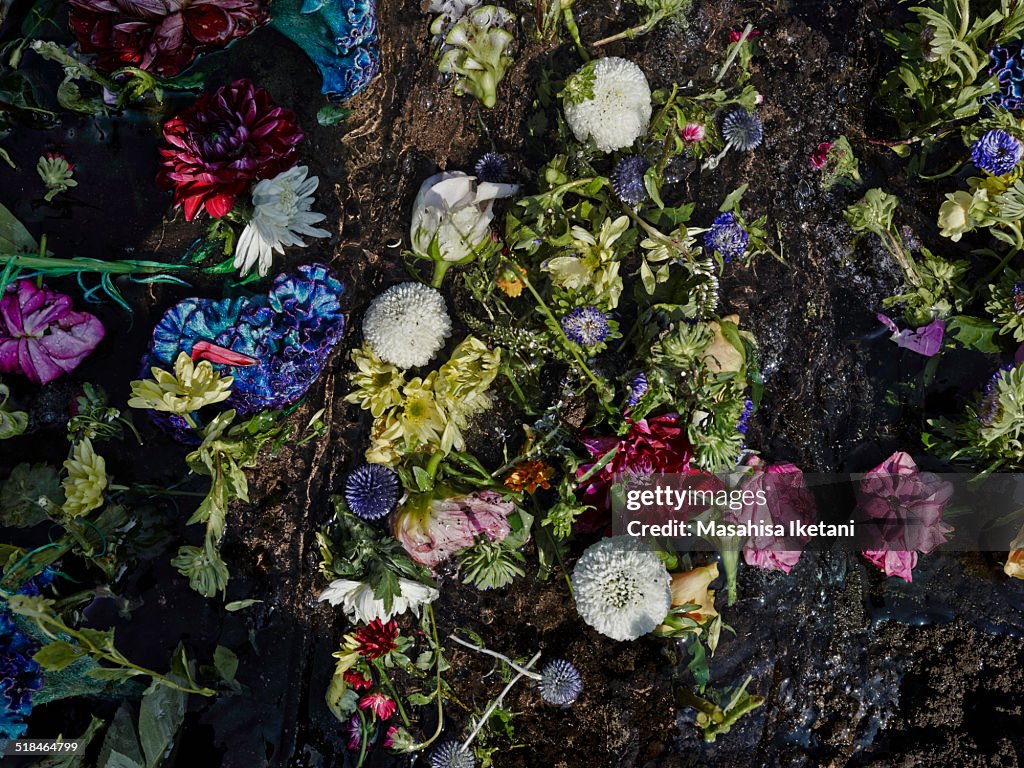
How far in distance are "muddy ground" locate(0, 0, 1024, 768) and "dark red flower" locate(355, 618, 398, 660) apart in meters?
0.12

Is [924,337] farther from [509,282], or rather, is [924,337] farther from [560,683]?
[560,683]

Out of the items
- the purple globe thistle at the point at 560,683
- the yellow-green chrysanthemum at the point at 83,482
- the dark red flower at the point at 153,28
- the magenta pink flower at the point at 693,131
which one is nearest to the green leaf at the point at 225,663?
the yellow-green chrysanthemum at the point at 83,482

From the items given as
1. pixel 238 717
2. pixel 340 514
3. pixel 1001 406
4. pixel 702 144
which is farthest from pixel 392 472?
pixel 1001 406

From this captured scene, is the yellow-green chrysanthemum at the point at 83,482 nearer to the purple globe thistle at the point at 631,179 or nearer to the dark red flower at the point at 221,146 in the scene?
the dark red flower at the point at 221,146

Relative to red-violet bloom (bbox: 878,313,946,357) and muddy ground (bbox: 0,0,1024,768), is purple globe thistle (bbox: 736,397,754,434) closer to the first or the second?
muddy ground (bbox: 0,0,1024,768)

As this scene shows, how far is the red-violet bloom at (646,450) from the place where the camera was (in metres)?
1.28

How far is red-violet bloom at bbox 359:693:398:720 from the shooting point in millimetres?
1335

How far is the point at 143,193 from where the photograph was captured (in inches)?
55.5

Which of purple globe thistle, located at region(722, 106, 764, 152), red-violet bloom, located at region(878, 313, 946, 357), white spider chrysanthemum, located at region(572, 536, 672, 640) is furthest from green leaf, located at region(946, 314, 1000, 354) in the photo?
white spider chrysanthemum, located at region(572, 536, 672, 640)

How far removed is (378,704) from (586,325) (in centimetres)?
75

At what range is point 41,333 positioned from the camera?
51.8 inches

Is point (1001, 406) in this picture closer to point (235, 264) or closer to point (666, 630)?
point (666, 630)

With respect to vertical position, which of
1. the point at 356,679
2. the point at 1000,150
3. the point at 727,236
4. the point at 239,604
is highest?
the point at 1000,150

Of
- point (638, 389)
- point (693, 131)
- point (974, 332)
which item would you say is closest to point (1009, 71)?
point (974, 332)
